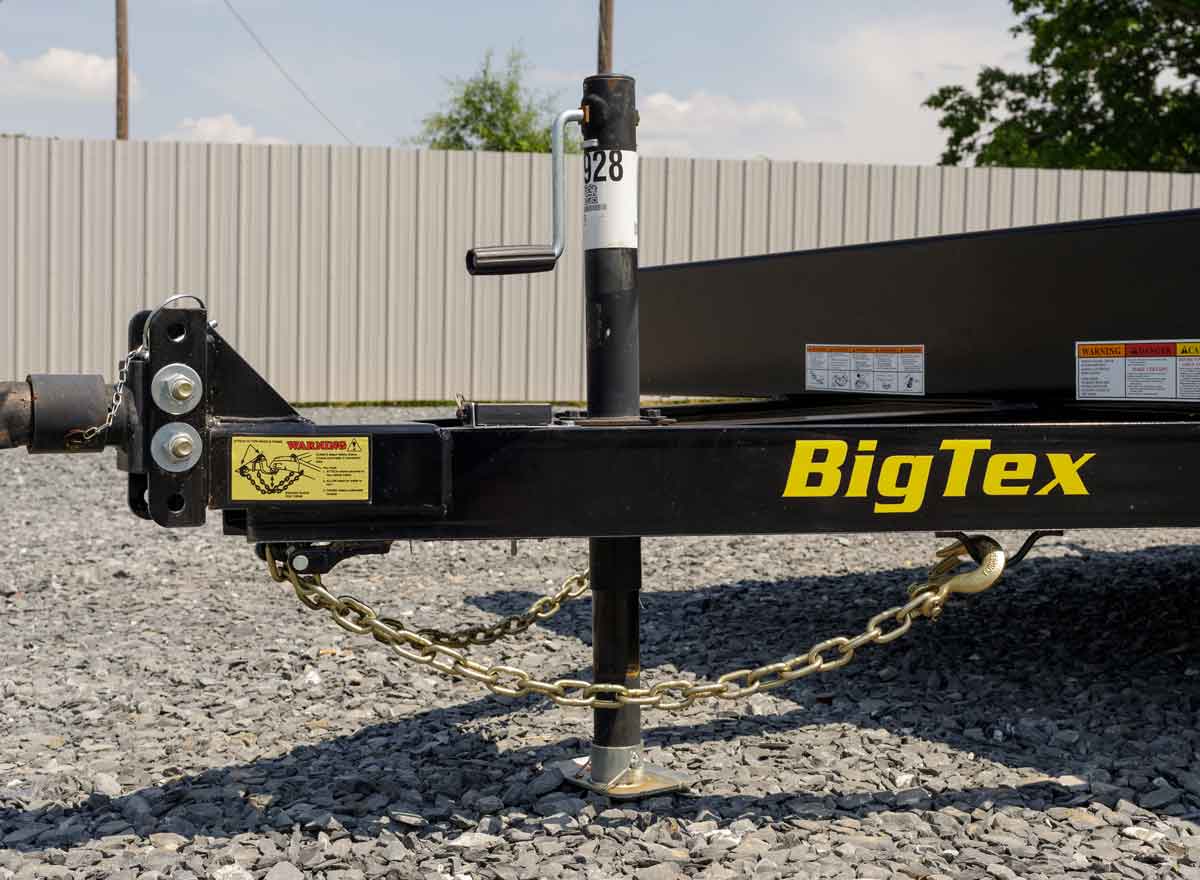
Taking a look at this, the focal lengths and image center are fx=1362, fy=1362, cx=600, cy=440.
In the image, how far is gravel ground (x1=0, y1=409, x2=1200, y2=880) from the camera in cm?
259

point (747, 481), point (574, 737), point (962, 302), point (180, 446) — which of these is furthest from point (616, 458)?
point (962, 302)

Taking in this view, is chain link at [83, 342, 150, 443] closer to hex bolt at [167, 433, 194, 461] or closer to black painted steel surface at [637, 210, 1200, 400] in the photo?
hex bolt at [167, 433, 194, 461]

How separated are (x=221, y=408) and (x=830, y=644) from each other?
120 cm

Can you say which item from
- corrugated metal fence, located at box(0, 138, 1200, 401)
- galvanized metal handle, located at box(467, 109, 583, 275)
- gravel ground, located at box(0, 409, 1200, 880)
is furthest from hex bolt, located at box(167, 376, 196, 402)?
corrugated metal fence, located at box(0, 138, 1200, 401)

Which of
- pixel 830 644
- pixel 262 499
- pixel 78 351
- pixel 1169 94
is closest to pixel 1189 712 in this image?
pixel 830 644

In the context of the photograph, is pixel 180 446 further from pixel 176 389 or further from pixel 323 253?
pixel 323 253

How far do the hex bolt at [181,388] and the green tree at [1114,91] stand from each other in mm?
23797

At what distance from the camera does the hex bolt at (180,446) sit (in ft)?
7.49

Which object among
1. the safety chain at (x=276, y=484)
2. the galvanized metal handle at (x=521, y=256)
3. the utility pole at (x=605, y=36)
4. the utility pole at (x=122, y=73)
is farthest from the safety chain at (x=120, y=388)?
the utility pole at (x=122, y=73)

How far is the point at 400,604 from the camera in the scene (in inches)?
192

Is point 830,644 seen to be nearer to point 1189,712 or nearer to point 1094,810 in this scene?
point 1094,810

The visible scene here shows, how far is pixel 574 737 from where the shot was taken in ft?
10.8

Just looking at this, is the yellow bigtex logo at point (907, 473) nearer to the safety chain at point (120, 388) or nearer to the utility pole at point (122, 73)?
the safety chain at point (120, 388)

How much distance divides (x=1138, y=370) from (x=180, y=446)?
209 cm
